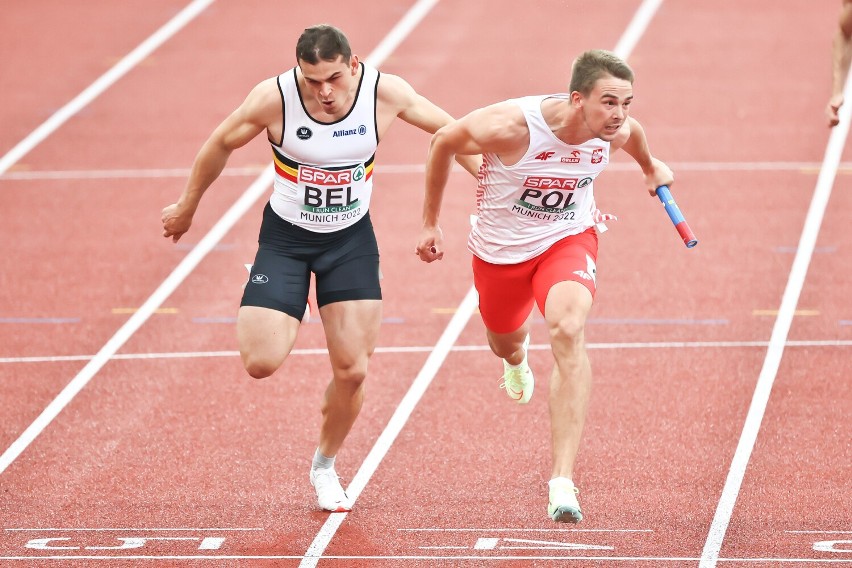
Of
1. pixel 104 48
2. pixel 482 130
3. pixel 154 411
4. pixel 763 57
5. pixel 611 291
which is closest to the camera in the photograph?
pixel 482 130

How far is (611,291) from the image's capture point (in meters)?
10.6

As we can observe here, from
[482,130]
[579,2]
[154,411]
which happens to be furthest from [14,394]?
[579,2]

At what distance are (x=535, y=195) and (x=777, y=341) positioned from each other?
11.2 feet

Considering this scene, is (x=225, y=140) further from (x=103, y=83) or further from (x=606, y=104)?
(x=103, y=83)

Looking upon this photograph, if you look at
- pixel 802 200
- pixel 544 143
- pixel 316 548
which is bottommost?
pixel 316 548

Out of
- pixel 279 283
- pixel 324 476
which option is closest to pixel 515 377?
pixel 324 476

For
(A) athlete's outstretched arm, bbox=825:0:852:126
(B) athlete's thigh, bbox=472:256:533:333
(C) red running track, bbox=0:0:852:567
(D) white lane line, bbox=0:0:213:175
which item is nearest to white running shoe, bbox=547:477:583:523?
(C) red running track, bbox=0:0:852:567

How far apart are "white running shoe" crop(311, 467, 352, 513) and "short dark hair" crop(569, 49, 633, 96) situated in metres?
2.25

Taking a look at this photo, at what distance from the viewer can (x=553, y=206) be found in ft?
22.4

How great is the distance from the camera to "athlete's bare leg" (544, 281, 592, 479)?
6199 millimetres

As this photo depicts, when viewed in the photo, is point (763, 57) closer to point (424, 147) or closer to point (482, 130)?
point (424, 147)

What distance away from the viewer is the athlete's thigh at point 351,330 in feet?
22.3

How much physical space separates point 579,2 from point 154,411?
401 inches

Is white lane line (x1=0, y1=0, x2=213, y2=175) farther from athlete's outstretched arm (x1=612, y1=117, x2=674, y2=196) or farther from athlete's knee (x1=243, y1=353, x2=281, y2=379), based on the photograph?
athlete's outstretched arm (x1=612, y1=117, x2=674, y2=196)
